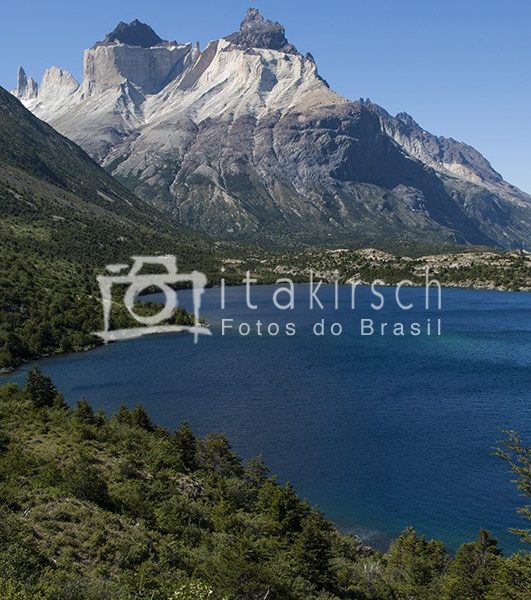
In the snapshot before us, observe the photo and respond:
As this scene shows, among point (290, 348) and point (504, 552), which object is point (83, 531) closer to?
point (504, 552)

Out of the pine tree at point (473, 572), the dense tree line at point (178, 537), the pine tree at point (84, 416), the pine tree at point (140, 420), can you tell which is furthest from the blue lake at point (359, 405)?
the pine tree at point (84, 416)

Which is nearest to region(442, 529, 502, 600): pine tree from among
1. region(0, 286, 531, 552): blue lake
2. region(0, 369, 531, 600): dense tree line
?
region(0, 369, 531, 600): dense tree line

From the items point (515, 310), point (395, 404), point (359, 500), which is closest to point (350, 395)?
point (395, 404)

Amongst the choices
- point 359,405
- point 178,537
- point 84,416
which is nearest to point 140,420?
point 84,416

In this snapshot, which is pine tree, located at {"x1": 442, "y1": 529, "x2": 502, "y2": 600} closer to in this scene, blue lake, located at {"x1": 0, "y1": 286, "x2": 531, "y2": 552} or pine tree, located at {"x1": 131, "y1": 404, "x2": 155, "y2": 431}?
blue lake, located at {"x1": 0, "y1": 286, "x2": 531, "y2": 552}

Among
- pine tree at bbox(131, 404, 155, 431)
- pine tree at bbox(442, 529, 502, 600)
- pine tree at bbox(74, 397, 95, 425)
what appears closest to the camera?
pine tree at bbox(442, 529, 502, 600)

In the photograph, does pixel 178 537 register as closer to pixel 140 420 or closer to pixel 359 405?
pixel 140 420

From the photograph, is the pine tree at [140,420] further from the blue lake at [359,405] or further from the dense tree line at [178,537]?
the blue lake at [359,405]
